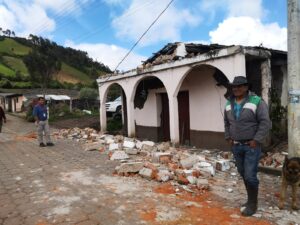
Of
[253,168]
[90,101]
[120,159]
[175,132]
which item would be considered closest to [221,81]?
[175,132]

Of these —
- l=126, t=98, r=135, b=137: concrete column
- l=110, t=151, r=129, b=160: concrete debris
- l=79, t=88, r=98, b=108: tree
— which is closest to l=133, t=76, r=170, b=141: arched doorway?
l=126, t=98, r=135, b=137: concrete column

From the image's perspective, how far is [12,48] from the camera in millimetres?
70812

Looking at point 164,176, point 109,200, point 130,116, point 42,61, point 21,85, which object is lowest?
point 109,200

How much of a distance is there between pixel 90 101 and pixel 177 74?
2844cm

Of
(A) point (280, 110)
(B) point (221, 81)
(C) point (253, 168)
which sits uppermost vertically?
(B) point (221, 81)

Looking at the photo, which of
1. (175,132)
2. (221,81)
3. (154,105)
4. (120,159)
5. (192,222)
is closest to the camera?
(192,222)

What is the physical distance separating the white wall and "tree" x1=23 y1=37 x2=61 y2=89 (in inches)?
897

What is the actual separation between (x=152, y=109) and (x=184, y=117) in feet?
7.19

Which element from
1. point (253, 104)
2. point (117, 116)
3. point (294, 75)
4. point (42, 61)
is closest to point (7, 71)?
point (42, 61)

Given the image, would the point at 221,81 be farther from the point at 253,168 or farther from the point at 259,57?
the point at 253,168

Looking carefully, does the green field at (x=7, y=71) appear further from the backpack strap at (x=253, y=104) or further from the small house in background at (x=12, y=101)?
the backpack strap at (x=253, y=104)

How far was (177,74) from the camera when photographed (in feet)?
34.4

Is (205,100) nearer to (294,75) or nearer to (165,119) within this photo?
(165,119)

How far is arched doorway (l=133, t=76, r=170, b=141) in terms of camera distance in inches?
527
